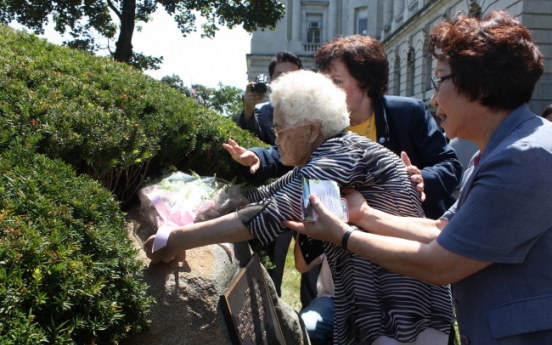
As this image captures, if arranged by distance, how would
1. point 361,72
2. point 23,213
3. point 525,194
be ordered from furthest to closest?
1. point 361,72
2. point 23,213
3. point 525,194

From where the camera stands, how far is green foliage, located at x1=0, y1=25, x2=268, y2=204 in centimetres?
271

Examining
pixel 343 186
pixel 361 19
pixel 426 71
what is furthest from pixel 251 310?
pixel 361 19

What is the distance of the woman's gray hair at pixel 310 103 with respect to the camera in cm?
262

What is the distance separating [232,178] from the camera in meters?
3.94

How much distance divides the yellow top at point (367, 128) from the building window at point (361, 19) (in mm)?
46874

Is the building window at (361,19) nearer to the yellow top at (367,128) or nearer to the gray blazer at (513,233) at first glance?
the yellow top at (367,128)

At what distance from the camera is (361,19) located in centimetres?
4891

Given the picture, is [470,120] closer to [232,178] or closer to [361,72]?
[361,72]

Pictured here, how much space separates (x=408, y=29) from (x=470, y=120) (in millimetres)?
34932

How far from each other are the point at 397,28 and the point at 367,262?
3679cm

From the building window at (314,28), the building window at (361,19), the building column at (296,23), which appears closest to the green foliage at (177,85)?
the building column at (296,23)

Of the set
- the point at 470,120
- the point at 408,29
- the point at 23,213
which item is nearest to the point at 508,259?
the point at 470,120

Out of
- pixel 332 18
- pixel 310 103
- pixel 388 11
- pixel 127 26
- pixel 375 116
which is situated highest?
pixel 332 18

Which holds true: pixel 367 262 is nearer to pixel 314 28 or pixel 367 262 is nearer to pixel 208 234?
pixel 208 234
